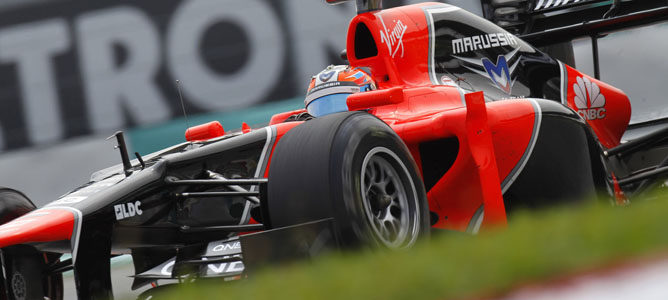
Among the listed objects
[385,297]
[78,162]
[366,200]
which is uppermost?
[385,297]

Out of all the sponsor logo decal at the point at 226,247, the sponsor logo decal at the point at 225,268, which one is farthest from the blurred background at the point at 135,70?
the sponsor logo decal at the point at 225,268

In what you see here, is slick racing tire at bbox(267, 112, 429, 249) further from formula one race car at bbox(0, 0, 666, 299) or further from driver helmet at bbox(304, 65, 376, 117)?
driver helmet at bbox(304, 65, 376, 117)

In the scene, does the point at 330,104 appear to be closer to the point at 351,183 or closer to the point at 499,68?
the point at 499,68

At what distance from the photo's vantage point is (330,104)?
4.73 metres

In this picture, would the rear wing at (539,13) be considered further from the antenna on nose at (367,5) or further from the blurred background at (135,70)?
the blurred background at (135,70)

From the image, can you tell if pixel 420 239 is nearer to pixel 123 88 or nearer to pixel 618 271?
pixel 618 271

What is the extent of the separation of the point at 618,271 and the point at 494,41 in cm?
380

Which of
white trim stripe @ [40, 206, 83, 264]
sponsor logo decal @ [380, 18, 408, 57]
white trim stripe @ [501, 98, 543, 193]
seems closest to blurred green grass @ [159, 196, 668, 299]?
white trim stripe @ [40, 206, 83, 264]

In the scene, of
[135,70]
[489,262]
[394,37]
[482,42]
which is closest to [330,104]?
[394,37]

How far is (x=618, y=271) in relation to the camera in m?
1.25

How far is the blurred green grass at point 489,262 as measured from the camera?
1.31 meters

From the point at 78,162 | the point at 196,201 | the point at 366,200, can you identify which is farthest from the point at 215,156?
the point at 78,162

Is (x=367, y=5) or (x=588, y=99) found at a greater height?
(x=367, y=5)

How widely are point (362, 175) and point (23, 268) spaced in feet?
6.11
